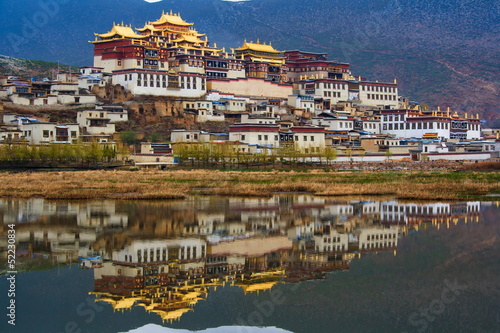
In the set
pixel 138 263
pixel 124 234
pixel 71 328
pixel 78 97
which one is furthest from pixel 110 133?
pixel 71 328

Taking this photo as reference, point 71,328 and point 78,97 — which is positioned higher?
point 78,97

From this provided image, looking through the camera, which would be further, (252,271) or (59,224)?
(59,224)

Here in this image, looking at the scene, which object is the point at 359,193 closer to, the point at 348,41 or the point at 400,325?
the point at 400,325

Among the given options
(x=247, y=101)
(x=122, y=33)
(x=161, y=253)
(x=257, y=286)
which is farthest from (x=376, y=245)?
(x=122, y=33)

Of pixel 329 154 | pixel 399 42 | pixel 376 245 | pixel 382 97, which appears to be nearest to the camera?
pixel 376 245

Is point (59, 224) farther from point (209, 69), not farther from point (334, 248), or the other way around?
point (209, 69)

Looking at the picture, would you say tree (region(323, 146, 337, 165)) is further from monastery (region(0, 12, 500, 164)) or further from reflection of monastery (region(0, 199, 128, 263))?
reflection of monastery (region(0, 199, 128, 263))
